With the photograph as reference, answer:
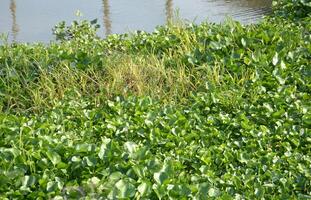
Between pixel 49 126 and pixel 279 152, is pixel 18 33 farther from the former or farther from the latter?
pixel 279 152

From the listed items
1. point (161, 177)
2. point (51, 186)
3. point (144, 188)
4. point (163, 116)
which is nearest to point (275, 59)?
point (163, 116)

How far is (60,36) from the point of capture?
594cm

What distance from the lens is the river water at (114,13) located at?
20.9 feet

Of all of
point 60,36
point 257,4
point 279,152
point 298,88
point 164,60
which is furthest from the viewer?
point 257,4

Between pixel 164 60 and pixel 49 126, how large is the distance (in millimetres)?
1424

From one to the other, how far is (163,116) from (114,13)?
11.2 ft

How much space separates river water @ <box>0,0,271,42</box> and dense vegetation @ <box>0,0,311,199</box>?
1195 mm

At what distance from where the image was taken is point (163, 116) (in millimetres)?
3678

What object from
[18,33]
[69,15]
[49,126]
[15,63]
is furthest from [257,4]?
[49,126]

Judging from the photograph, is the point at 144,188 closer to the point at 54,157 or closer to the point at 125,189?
the point at 125,189

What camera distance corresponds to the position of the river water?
6.37 m

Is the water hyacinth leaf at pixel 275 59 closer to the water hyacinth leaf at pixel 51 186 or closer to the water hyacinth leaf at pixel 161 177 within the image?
the water hyacinth leaf at pixel 161 177

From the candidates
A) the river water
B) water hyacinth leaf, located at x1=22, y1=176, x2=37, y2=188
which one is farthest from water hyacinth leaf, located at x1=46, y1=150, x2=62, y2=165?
the river water

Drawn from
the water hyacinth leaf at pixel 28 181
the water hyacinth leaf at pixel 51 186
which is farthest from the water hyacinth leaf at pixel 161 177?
the water hyacinth leaf at pixel 28 181
